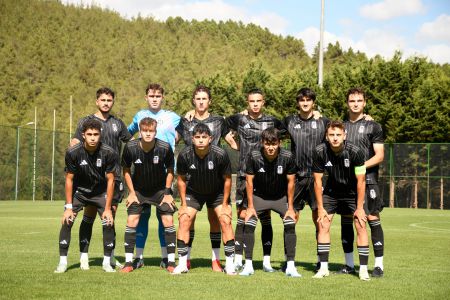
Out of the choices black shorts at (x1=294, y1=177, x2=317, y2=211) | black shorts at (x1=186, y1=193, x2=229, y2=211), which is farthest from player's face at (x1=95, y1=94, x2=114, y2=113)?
black shorts at (x1=294, y1=177, x2=317, y2=211)

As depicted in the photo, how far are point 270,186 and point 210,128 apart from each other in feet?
4.04

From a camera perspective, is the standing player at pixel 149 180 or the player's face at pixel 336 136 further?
the standing player at pixel 149 180

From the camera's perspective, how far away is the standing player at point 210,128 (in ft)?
32.5

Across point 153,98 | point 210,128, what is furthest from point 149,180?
point 153,98

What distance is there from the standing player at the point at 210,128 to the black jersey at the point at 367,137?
1.76 m

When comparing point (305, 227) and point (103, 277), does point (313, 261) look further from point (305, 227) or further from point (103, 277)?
point (305, 227)

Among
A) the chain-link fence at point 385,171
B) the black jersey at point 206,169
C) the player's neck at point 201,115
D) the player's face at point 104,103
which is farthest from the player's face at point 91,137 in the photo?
the chain-link fence at point 385,171

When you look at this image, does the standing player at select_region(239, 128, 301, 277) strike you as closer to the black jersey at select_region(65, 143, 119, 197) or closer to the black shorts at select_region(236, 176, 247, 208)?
the black shorts at select_region(236, 176, 247, 208)

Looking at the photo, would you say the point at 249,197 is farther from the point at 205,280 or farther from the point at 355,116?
the point at 355,116

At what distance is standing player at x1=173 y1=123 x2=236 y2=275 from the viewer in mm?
9523

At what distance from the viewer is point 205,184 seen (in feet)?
31.6

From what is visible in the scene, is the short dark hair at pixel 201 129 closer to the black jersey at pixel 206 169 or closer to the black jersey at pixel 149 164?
the black jersey at pixel 206 169

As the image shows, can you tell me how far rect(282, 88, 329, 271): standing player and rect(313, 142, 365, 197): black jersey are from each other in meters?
0.46

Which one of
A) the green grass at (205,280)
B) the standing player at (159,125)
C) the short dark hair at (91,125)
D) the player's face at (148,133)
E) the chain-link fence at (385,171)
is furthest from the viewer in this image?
the chain-link fence at (385,171)
